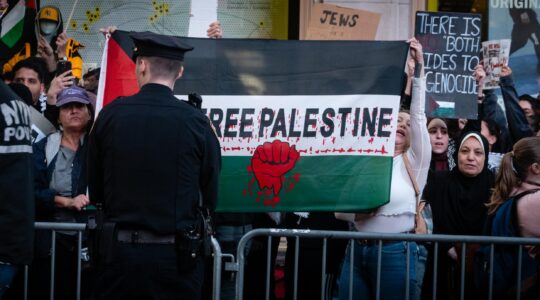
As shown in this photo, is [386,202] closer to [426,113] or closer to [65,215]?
[426,113]

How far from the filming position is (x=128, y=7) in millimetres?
11648

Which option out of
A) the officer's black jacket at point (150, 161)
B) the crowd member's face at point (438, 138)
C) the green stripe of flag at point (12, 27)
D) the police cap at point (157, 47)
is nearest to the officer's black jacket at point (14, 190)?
the officer's black jacket at point (150, 161)

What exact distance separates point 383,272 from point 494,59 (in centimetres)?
265

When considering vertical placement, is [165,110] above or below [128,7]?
below

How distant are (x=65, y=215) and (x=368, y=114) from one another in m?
2.18

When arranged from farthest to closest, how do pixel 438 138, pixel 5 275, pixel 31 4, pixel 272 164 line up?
pixel 31 4 → pixel 438 138 → pixel 272 164 → pixel 5 275

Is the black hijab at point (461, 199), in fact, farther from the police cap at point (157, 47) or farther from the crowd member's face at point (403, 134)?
the police cap at point (157, 47)

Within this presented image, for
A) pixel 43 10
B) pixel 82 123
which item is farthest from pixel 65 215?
pixel 43 10

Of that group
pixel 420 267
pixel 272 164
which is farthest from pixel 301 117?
pixel 420 267

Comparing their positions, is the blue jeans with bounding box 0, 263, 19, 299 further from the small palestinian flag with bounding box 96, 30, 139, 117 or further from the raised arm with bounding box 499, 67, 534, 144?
the raised arm with bounding box 499, 67, 534, 144

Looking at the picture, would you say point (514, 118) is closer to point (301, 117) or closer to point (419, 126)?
point (419, 126)

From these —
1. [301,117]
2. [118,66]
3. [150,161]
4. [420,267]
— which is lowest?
[420,267]

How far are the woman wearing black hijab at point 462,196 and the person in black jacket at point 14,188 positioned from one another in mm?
3753

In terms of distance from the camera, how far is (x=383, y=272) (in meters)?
7.20
